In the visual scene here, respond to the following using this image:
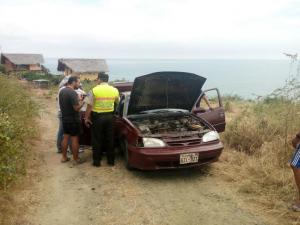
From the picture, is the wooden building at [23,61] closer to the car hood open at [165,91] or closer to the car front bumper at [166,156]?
the car hood open at [165,91]

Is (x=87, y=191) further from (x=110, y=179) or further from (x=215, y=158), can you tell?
(x=215, y=158)

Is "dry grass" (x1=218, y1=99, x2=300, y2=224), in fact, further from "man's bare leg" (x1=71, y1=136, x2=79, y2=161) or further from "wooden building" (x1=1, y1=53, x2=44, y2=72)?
"wooden building" (x1=1, y1=53, x2=44, y2=72)

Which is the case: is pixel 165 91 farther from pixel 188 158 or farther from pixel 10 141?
pixel 10 141

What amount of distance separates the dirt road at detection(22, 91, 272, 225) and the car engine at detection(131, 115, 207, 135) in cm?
83

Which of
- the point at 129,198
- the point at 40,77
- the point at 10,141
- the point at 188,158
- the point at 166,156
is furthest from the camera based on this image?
the point at 40,77

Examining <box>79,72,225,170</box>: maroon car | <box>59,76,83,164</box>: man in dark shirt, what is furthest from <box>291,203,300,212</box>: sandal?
<box>59,76,83,164</box>: man in dark shirt

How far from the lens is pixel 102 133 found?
795cm

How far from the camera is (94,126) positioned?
25.7ft

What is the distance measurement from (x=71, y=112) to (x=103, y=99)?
2.61 ft

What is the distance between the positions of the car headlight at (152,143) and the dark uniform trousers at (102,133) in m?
1.20

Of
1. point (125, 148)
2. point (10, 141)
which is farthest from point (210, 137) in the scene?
point (10, 141)

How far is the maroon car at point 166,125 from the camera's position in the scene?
6895mm

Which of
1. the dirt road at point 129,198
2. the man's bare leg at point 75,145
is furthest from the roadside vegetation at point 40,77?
the dirt road at point 129,198

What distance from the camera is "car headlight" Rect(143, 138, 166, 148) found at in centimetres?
690
